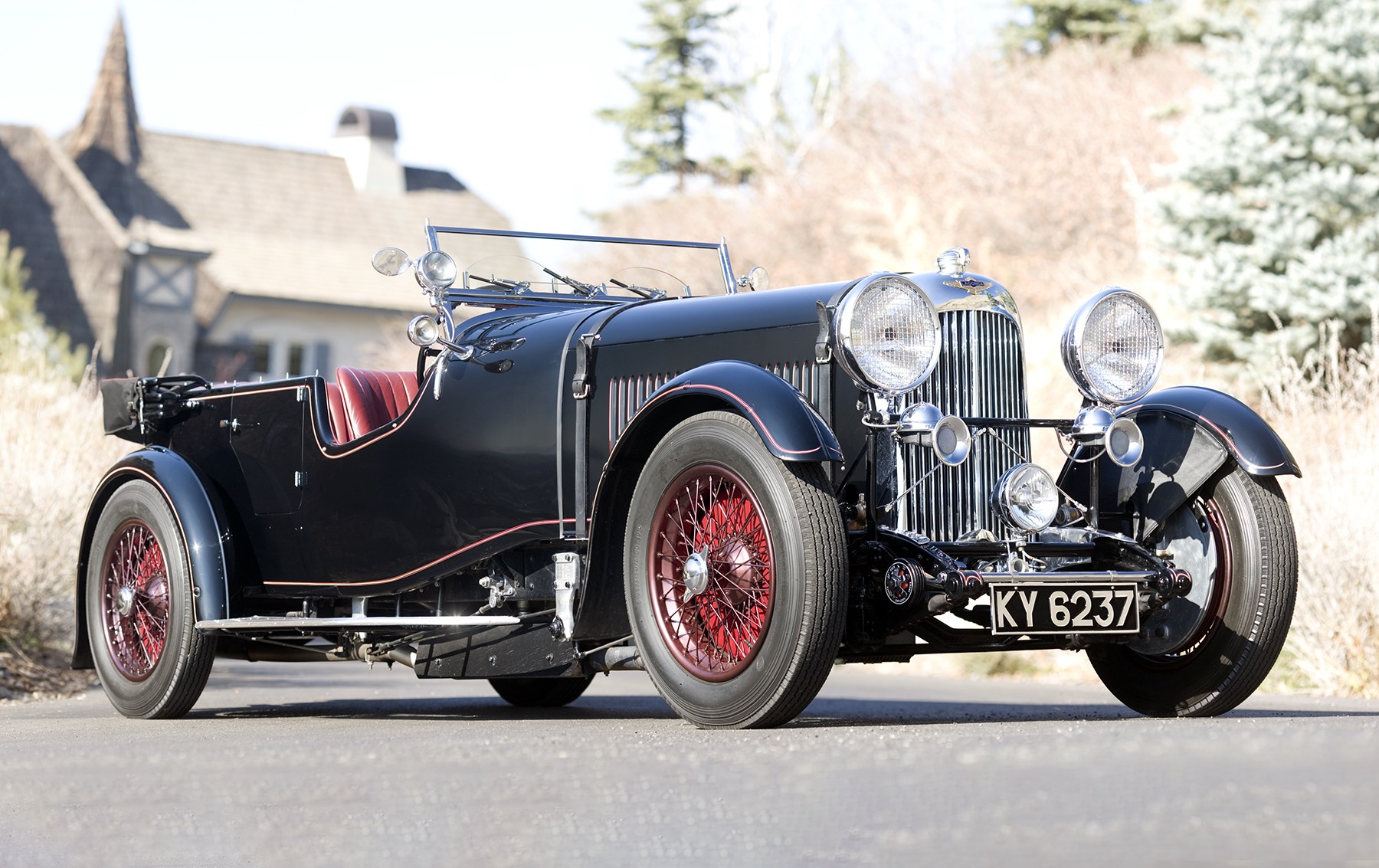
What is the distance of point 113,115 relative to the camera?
46.4 m

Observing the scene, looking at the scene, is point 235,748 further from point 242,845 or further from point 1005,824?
point 1005,824

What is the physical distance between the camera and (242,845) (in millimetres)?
3855

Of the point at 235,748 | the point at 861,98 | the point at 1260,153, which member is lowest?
the point at 235,748

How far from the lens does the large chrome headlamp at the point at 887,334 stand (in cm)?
563

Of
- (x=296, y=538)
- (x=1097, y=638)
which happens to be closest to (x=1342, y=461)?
(x=1097, y=638)

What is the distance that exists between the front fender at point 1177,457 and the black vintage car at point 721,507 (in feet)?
0.04

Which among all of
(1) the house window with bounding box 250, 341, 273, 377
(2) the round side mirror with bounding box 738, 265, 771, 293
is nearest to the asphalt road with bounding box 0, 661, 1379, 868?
(2) the round side mirror with bounding box 738, 265, 771, 293

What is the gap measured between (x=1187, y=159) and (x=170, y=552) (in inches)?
399

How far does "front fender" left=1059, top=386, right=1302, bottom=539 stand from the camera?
5.97 metres

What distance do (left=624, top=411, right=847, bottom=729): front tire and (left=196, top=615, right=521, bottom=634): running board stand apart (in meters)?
0.86

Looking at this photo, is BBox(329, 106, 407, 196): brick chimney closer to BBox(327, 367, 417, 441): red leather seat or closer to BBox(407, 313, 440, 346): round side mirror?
BBox(327, 367, 417, 441): red leather seat

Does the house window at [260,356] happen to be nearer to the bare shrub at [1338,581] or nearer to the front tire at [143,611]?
the front tire at [143,611]

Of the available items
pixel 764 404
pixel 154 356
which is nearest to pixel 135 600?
pixel 764 404

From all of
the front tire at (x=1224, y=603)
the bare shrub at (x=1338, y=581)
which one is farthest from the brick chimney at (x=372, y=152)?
the front tire at (x=1224, y=603)
